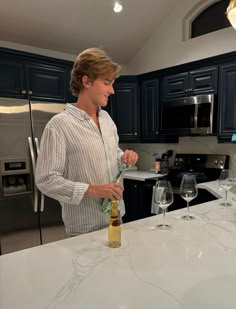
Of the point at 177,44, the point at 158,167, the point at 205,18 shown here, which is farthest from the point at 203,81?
the point at 158,167

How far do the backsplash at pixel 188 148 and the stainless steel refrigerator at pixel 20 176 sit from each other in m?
1.74

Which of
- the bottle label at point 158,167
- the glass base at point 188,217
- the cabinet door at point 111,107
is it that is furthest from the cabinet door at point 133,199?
the glass base at point 188,217

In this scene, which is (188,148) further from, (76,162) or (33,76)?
(76,162)

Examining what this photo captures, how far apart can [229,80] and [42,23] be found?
2232mm

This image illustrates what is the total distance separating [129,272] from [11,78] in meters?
2.50

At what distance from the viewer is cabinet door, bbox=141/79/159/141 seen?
3371 millimetres

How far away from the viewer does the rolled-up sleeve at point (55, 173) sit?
1080mm

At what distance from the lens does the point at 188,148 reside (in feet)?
11.1

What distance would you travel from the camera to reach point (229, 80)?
104 inches

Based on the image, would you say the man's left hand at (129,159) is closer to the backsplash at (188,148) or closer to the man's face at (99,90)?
the man's face at (99,90)

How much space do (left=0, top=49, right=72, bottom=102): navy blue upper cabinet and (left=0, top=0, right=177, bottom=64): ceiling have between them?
450 mm

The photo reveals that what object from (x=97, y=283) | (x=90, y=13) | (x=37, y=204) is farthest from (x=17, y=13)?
(x=97, y=283)

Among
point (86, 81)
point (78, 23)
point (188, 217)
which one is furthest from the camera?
point (78, 23)

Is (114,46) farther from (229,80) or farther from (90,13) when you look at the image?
(229,80)
